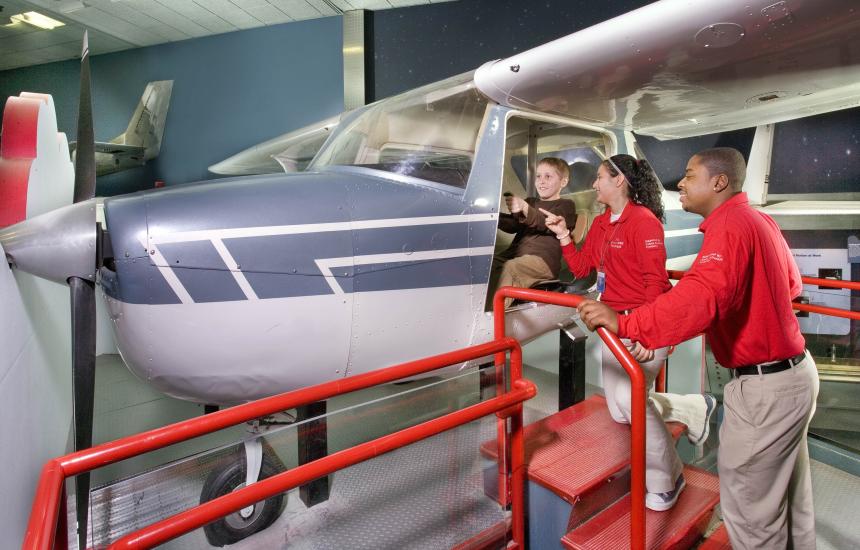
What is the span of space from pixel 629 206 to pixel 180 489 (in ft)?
7.03

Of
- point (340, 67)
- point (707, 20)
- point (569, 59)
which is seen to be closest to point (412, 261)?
point (569, 59)

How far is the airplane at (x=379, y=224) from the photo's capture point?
1883 mm

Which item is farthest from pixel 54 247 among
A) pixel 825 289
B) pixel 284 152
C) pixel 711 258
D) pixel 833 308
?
pixel 825 289

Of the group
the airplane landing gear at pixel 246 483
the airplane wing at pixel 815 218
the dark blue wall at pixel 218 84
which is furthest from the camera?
the dark blue wall at pixel 218 84

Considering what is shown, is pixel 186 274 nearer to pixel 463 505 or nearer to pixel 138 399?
pixel 463 505

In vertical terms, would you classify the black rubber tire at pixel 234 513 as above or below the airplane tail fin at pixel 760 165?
below

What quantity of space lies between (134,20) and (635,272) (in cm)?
754

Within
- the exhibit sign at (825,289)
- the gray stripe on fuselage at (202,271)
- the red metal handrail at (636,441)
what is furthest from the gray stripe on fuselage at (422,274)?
the exhibit sign at (825,289)

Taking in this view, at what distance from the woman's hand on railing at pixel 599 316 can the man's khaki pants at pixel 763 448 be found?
519 mm

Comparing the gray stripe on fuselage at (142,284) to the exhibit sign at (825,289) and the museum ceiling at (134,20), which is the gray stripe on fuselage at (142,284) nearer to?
the exhibit sign at (825,289)

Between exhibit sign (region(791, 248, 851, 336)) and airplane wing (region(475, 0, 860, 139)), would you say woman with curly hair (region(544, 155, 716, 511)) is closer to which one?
airplane wing (region(475, 0, 860, 139))

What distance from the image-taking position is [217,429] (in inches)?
50.8

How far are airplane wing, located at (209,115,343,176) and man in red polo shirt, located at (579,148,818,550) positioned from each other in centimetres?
526

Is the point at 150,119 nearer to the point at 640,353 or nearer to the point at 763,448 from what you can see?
the point at 640,353
